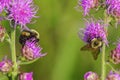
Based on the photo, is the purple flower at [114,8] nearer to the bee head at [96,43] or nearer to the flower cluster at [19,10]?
the bee head at [96,43]

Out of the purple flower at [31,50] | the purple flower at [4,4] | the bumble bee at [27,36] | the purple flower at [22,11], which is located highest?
the purple flower at [4,4]

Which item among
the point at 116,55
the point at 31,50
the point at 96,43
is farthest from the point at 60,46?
the point at 96,43

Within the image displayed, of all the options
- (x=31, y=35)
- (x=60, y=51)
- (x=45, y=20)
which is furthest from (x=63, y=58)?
(x=31, y=35)

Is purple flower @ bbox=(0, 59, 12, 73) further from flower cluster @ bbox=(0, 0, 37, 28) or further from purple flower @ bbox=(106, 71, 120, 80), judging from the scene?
purple flower @ bbox=(106, 71, 120, 80)

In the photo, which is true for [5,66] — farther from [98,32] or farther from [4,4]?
[98,32]

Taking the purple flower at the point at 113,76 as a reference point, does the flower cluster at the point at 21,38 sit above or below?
above

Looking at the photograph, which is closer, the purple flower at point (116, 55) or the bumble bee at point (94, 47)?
the bumble bee at point (94, 47)

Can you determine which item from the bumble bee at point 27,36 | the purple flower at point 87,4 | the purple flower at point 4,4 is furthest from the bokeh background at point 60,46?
the purple flower at point 4,4

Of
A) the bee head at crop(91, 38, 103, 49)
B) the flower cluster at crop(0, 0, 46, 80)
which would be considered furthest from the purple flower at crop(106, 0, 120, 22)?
the flower cluster at crop(0, 0, 46, 80)
